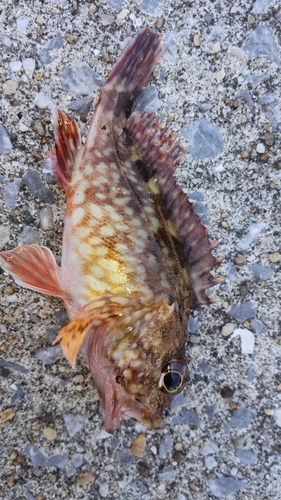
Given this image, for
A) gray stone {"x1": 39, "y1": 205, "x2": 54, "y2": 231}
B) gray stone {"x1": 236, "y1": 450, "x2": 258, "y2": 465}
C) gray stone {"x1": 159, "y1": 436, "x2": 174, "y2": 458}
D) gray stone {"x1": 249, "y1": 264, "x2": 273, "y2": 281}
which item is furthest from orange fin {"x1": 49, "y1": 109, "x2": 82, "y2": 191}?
gray stone {"x1": 236, "y1": 450, "x2": 258, "y2": 465}

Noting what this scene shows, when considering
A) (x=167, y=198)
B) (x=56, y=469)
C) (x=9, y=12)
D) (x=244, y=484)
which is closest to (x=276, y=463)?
(x=244, y=484)

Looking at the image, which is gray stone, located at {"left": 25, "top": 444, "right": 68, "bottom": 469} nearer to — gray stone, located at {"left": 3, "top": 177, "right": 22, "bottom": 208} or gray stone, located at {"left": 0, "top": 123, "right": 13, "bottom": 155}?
gray stone, located at {"left": 3, "top": 177, "right": 22, "bottom": 208}

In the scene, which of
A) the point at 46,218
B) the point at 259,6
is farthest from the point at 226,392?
the point at 259,6

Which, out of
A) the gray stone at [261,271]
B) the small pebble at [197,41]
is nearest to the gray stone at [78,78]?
the small pebble at [197,41]

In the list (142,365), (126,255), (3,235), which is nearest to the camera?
(142,365)

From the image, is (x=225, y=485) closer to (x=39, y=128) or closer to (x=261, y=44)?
(x=39, y=128)

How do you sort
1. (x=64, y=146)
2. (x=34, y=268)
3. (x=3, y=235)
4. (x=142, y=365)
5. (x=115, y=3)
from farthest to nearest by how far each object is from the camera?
(x=115, y=3), (x=3, y=235), (x=64, y=146), (x=34, y=268), (x=142, y=365)
